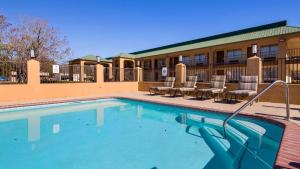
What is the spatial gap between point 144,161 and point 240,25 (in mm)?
27393

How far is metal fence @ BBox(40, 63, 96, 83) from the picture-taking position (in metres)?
12.8

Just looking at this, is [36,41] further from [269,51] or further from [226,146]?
[269,51]

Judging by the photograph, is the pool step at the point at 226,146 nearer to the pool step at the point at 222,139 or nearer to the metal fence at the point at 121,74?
the pool step at the point at 222,139

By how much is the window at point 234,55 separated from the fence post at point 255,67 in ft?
42.1

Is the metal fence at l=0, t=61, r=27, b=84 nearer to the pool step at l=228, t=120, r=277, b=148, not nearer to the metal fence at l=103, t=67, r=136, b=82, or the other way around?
the metal fence at l=103, t=67, r=136, b=82

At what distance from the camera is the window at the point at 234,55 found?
21.7m

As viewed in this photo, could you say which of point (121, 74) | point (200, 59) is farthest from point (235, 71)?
point (200, 59)

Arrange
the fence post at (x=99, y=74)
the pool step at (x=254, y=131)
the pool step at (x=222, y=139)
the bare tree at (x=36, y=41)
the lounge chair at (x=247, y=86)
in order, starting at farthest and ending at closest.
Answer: the bare tree at (x=36, y=41) < the fence post at (x=99, y=74) < the lounge chair at (x=247, y=86) < the pool step at (x=254, y=131) < the pool step at (x=222, y=139)

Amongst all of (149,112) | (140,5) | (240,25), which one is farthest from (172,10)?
(149,112)

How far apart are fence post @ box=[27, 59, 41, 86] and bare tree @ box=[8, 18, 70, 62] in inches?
512

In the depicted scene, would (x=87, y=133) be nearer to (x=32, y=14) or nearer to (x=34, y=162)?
(x=34, y=162)

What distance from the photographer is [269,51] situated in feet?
63.4

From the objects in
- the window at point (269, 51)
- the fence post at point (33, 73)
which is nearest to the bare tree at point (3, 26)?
the fence post at point (33, 73)

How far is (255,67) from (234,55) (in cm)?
1377
